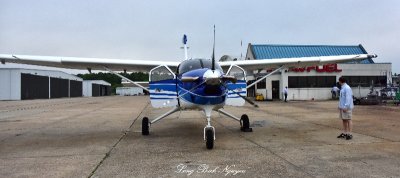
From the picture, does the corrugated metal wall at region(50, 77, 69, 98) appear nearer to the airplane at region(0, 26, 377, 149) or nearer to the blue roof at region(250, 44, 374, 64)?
the blue roof at region(250, 44, 374, 64)

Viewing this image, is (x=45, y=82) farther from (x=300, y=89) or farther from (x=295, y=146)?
(x=295, y=146)

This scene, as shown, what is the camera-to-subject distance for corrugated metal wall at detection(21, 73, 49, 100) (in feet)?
173

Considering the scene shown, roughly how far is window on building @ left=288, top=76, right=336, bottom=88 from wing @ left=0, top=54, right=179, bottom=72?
949 inches

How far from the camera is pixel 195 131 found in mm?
10805

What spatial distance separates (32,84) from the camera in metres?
56.0

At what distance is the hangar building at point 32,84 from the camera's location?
50312mm

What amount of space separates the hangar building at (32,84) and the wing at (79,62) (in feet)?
147

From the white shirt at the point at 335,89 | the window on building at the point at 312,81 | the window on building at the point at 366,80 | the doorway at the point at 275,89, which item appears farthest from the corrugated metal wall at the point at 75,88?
the window on building at the point at 366,80

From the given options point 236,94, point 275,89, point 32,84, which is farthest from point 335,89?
point 32,84

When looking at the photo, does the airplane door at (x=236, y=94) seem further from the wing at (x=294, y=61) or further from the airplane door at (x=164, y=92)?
the wing at (x=294, y=61)

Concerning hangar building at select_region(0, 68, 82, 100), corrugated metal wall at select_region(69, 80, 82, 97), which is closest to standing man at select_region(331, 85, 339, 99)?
hangar building at select_region(0, 68, 82, 100)

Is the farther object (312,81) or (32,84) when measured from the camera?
(32,84)

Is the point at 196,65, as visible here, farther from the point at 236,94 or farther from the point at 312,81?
the point at 312,81

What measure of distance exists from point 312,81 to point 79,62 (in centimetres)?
2663
